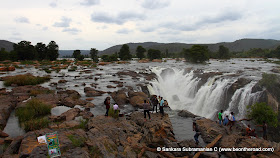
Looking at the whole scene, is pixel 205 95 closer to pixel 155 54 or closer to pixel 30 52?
pixel 155 54

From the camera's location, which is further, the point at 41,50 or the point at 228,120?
the point at 41,50

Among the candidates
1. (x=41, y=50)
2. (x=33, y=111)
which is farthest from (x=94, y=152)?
(x=41, y=50)

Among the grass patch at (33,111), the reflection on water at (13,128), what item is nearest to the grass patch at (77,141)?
the reflection on water at (13,128)

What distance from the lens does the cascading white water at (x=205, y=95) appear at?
1844 centimetres

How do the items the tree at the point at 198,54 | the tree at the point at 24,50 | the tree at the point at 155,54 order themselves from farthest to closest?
the tree at the point at 155,54, the tree at the point at 24,50, the tree at the point at 198,54

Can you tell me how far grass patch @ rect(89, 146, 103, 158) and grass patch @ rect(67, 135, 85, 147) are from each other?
0.67 m

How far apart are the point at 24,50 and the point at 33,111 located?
8373cm

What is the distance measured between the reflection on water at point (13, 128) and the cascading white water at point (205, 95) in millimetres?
18214

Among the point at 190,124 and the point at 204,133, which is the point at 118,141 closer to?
the point at 204,133

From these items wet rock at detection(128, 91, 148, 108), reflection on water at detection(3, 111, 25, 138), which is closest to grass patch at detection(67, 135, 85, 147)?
reflection on water at detection(3, 111, 25, 138)

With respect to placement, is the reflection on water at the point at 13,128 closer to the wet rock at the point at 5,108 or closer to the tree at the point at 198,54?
the wet rock at the point at 5,108

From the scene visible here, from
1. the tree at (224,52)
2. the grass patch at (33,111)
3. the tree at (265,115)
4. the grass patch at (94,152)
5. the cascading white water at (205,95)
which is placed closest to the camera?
the grass patch at (94,152)

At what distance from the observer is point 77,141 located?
9.03 meters

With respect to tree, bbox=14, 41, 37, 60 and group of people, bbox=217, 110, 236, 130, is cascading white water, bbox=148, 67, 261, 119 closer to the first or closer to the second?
group of people, bbox=217, 110, 236, 130
